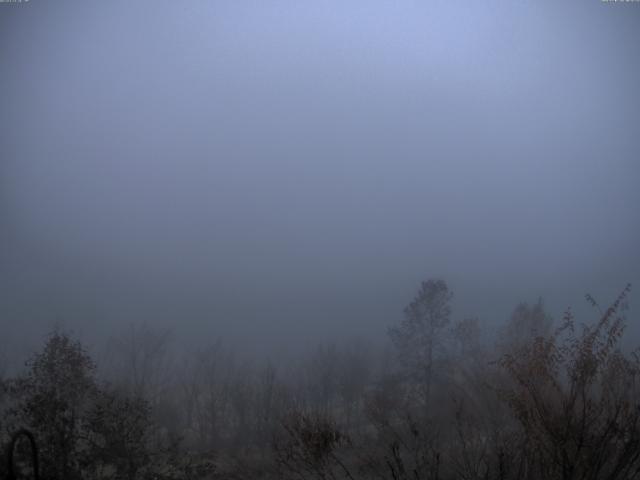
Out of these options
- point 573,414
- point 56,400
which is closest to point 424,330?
point 56,400

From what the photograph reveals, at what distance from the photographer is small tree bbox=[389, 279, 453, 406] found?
112 ft

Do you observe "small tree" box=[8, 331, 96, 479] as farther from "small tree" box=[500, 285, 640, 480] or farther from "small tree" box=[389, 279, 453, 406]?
"small tree" box=[389, 279, 453, 406]

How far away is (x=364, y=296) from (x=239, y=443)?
102745 mm

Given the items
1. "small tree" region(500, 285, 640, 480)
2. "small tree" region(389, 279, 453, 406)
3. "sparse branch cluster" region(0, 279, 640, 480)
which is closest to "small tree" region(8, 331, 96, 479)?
"sparse branch cluster" region(0, 279, 640, 480)

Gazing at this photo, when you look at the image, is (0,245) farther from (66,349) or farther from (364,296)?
(66,349)

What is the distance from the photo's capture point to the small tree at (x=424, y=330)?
34219mm

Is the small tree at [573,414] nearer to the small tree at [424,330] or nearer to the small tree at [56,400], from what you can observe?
the small tree at [56,400]

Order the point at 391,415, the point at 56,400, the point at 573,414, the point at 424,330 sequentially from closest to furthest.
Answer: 1. the point at 573,414
2. the point at 56,400
3. the point at 391,415
4. the point at 424,330

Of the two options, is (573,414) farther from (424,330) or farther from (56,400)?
(424,330)

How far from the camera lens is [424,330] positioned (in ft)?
114

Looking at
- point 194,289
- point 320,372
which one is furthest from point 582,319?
point 194,289

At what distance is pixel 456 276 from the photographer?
165 metres

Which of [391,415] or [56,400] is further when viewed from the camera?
[391,415]

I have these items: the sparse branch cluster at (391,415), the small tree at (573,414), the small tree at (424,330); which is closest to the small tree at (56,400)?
the sparse branch cluster at (391,415)
